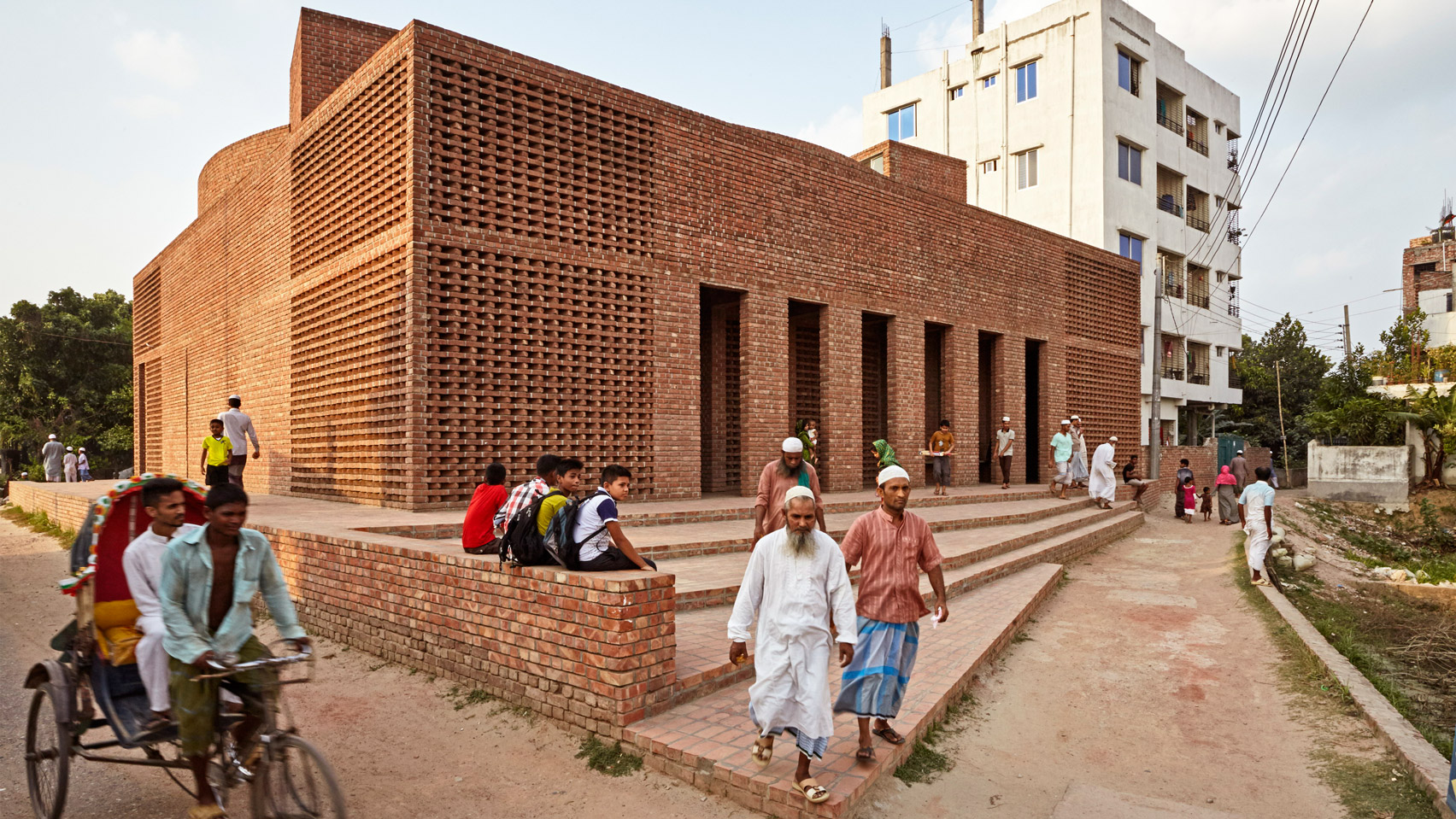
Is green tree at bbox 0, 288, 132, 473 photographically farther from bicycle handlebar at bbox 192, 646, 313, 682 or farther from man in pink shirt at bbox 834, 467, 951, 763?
man in pink shirt at bbox 834, 467, 951, 763

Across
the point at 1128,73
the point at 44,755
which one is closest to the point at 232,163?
the point at 44,755

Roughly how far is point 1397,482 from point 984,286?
12.7 m

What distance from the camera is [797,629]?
11.7 feet

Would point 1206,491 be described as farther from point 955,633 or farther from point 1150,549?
point 955,633

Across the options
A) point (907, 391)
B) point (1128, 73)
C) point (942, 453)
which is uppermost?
point (1128, 73)

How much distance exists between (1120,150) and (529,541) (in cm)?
2688

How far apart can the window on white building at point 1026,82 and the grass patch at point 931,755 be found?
26703mm

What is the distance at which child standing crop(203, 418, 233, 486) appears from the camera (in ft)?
30.0

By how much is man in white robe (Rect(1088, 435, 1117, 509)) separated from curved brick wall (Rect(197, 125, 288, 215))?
16134 mm

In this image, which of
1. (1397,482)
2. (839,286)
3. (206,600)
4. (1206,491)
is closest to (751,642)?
(206,600)

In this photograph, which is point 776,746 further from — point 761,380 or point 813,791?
point 761,380

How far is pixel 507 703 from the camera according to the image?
4832mm

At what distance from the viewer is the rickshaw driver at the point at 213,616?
3037mm

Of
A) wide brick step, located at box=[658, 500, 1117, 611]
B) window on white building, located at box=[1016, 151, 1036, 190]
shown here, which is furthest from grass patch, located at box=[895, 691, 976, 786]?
window on white building, located at box=[1016, 151, 1036, 190]
